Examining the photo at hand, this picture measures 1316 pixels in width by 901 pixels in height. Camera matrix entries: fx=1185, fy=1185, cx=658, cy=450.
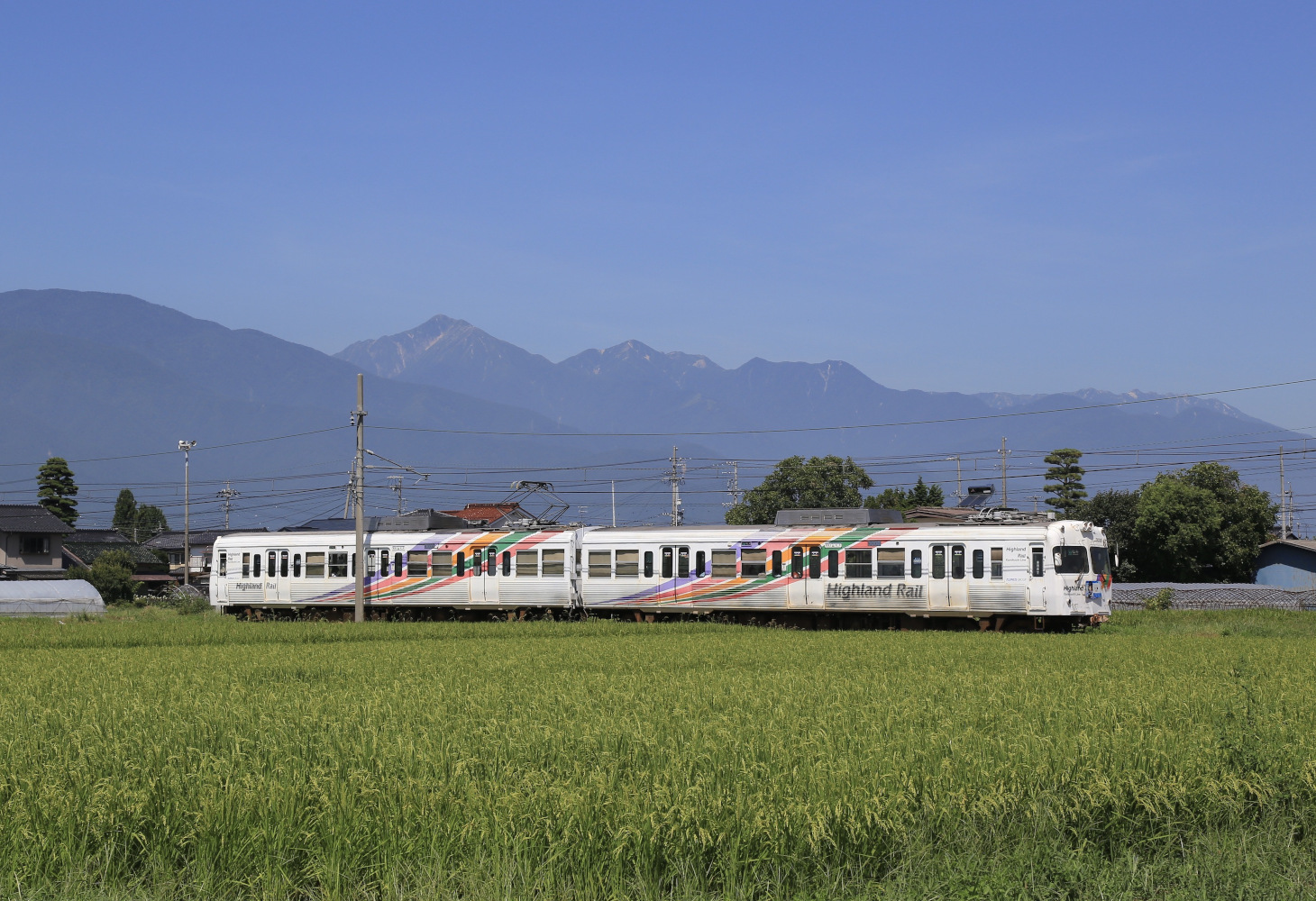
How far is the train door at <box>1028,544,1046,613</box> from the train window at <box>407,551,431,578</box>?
1682 centimetres

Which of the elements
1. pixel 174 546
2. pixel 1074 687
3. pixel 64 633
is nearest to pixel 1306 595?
pixel 1074 687

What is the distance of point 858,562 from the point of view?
101 ft

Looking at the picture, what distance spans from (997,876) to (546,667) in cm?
1173

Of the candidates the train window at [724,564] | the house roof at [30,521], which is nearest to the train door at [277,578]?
the train window at [724,564]

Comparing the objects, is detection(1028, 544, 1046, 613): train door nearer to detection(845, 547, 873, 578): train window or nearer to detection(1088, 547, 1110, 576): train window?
A: detection(1088, 547, 1110, 576): train window

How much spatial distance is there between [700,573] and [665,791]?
25.2 meters

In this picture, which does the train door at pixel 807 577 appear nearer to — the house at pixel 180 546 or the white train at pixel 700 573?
the white train at pixel 700 573

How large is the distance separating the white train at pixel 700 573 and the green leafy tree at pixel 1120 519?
36.2 metres

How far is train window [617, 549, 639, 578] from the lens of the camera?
33344 millimetres

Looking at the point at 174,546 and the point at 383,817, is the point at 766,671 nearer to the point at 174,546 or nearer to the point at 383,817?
the point at 383,817

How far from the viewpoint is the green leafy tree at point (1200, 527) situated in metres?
60.7

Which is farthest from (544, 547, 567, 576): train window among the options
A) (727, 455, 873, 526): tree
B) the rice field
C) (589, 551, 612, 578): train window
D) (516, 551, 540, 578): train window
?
Result: (727, 455, 873, 526): tree

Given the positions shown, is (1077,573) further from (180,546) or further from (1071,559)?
(180,546)

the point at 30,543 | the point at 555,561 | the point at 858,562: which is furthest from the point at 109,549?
the point at 858,562
